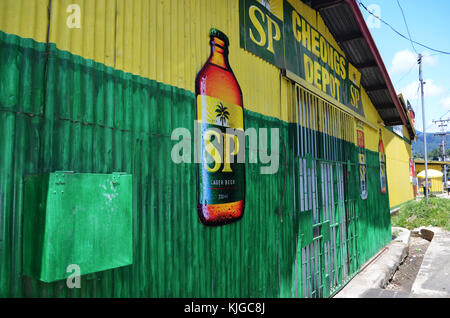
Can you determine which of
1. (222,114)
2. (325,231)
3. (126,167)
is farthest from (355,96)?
(126,167)

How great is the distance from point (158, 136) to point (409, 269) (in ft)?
34.6

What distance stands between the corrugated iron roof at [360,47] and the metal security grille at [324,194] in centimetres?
193

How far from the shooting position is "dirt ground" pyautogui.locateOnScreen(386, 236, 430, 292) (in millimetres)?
8364

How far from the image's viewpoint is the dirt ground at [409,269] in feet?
27.4

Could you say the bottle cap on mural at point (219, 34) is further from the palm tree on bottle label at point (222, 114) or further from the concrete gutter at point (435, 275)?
the concrete gutter at point (435, 275)

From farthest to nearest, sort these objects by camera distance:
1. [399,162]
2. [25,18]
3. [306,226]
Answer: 1. [399,162]
2. [306,226]
3. [25,18]

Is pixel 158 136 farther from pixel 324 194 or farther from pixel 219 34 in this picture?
pixel 324 194

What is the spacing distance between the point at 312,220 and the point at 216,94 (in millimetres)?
3378

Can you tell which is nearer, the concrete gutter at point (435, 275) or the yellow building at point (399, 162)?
the concrete gutter at point (435, 275)

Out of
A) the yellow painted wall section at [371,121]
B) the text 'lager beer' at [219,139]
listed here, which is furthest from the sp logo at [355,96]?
the text 'lager beer' at [219,139]

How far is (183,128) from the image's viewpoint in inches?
121

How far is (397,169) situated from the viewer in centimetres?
1934

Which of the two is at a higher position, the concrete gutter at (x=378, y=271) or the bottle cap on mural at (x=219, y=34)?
the bottle cap on mural at (x=219, y=34)
